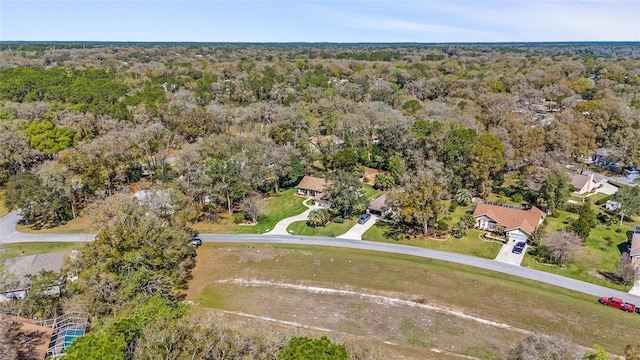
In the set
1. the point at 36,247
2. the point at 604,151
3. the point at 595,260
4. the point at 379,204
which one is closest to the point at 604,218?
the point at 595,260

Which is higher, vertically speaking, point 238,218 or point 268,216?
point 238,218

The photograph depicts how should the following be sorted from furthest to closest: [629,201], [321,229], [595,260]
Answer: [321,229] < [629,201] < [595,260]

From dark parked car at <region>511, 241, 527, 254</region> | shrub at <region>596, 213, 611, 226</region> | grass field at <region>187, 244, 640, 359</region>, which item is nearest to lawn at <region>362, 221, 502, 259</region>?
dark parked car at <region>511, 241, 527, 254</region>

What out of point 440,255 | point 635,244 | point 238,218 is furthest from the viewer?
point 238,218

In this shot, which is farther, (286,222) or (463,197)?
(463,197)

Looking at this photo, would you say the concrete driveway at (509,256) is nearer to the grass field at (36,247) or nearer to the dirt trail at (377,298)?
the dirt trail at (377,298)

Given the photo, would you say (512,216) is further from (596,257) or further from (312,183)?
(312,183)

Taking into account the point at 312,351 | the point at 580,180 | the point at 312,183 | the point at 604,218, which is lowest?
the point at 604,218
